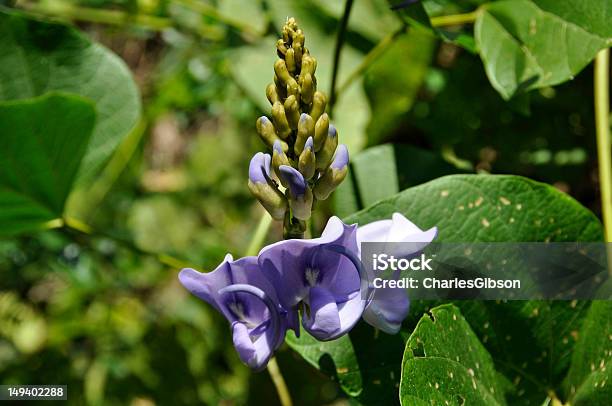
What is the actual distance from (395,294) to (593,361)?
1.16 feet

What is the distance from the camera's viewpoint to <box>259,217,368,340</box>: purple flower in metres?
0.74

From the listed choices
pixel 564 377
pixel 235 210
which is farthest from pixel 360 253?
pixel 235 210

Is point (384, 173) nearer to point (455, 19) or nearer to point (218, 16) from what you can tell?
point (455, 19)

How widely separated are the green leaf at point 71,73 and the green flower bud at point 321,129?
68 centimetres

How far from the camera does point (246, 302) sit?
79cm

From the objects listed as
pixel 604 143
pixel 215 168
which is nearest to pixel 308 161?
pixel 604 143

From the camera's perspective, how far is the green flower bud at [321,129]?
77 cm

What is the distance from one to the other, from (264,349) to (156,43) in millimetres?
2564

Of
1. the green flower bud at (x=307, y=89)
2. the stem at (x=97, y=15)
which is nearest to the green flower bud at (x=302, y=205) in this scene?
the green flower bud at (x=307, y=89)

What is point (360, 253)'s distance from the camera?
31.4 inches

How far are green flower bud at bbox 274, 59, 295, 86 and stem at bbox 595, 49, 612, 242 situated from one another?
696 mm

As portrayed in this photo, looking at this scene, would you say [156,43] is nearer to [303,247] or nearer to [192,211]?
[192,211]

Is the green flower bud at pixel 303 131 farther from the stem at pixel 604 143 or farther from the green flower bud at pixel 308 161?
the stem at pixel 604 143

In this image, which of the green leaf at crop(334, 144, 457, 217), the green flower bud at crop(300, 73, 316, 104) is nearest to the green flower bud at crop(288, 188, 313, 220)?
the green flower bud at crop(300, 73, 316, 104)
